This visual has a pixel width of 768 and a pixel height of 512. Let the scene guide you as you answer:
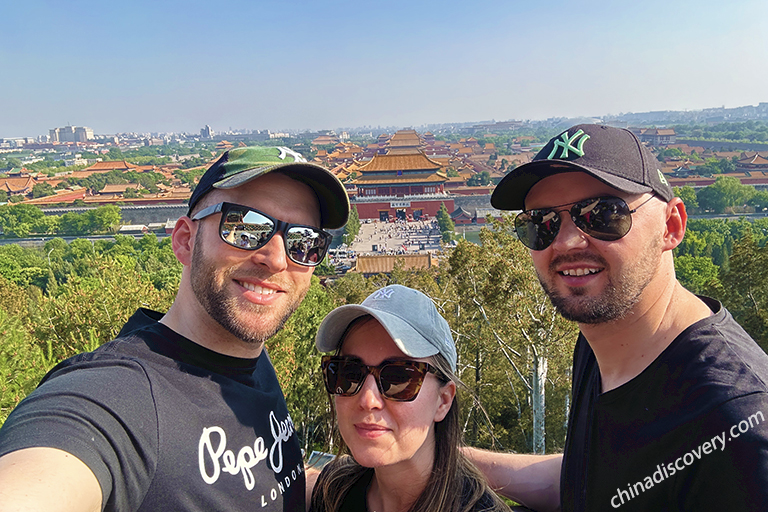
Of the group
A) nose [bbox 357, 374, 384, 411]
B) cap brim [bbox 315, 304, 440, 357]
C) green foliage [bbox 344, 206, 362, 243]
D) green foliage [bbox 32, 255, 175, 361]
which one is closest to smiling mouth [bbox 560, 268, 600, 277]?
cap brim [bbox 315, 304, 440, 357]

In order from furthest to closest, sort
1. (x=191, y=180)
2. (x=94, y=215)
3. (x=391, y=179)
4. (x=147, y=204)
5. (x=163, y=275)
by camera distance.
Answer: (x=191, y=180) < (x=147, y=204) < (x=391, y=179) < (x=94, y=215) < (x=163, y=275)

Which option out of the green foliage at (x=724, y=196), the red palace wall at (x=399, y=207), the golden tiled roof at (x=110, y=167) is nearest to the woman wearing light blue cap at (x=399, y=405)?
the red palace wall at (x=399, y=207)

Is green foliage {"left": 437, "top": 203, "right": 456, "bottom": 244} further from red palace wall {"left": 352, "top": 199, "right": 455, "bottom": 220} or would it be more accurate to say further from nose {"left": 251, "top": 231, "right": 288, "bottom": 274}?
nose {"left": 251, "top": 231, "right": 288, "bottom": 274}

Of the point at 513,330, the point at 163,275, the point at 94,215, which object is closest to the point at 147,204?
the point at 94,215

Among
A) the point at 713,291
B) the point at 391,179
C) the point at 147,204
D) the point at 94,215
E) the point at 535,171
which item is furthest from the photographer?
the point at 147,204

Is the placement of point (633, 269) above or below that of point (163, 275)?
above

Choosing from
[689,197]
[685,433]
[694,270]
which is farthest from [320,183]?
[689,197]

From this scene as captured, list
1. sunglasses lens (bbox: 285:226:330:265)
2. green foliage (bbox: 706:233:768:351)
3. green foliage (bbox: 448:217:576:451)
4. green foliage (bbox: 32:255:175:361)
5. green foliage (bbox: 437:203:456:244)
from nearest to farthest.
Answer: sunglasses lens (bbox: 285:226:330:265)
green foliage (bbox: 448:217:576:451)
green foliage (bbox: 32:255:175:361)
green foliage (bbox: 706:233:768:351)
green foliage (bbox: 437:203:456:244)

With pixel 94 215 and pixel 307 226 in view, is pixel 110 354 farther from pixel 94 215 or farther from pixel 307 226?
pixel 94 215
